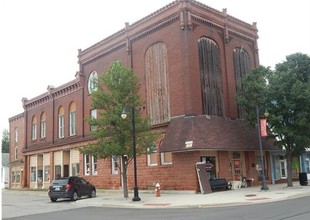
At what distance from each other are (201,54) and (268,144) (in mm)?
8806

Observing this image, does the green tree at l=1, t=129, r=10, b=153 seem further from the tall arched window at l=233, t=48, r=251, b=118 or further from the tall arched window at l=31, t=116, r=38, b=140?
the tall arched window at l=233, t=48, r=251, b=118

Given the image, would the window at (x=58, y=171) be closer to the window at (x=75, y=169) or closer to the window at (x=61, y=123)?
the window at (x=75, y=169)

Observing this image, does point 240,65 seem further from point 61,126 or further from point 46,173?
point 46,173

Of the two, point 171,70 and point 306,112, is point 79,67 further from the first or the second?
point 306,112

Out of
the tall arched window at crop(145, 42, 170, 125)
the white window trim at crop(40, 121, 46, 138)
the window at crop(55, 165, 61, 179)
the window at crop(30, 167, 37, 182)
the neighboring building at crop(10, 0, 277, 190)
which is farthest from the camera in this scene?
the window at crop(30, 167, 37, 182)

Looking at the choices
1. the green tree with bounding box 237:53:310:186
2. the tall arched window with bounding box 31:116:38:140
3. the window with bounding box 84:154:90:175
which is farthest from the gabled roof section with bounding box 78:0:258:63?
the tall arched window with bounding box 31:116:38:140

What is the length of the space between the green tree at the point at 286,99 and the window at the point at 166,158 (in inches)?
239

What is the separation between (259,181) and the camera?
30172 mm

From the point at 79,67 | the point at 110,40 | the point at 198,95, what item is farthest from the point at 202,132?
the point at 79,67

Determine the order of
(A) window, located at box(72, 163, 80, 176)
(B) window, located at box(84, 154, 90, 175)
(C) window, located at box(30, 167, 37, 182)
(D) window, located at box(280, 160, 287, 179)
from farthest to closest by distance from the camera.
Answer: (C) window, located at box(30, 167, 37, 182), (A) window, located at box(72, 163, 80, 176), (B) window, located at box(84, 154, 90, 175), (D) window, located at box(280, 160, 287, 179)

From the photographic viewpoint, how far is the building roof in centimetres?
2459

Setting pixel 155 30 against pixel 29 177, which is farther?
pixel 29 177

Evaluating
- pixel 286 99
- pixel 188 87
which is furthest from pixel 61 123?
pixel 286 99

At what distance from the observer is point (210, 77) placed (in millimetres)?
28641
